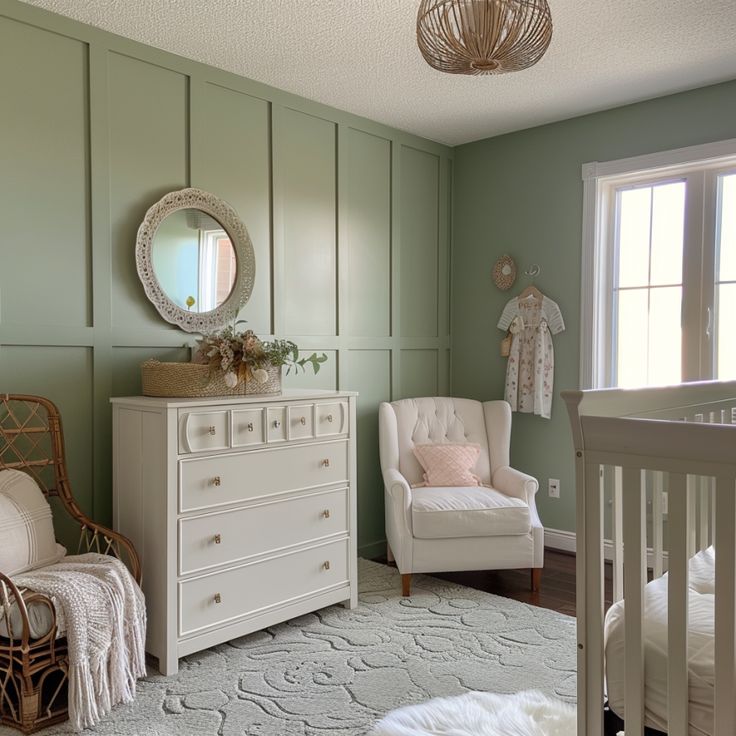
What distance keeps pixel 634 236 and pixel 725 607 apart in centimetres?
299

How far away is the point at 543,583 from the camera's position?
367 cm

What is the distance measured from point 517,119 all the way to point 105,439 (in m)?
2.85

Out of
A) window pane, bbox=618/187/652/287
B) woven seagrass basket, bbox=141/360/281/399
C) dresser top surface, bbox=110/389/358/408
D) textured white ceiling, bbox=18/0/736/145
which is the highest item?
textured white ceiling, bbox=18/0/736/145

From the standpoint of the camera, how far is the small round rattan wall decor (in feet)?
14.4

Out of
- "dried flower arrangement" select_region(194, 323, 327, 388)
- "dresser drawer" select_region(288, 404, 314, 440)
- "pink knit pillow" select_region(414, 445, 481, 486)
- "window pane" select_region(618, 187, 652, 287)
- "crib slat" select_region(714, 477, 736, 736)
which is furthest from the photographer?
"window pane" select_region(618, 187, 652, 287)

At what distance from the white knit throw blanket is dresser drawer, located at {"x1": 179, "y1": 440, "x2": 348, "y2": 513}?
37 centimetres

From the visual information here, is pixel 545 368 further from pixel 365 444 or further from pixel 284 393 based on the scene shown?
pixel 284 393

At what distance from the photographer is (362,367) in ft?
13.6

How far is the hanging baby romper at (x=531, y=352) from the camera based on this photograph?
13.8 feet

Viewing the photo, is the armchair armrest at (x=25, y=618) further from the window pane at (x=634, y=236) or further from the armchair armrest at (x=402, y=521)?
the window pane at (x=634, y=236)

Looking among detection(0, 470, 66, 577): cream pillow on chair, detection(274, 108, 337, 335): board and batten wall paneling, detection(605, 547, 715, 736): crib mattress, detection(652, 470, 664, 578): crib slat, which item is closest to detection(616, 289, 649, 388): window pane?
detection(274, 108, 337, 335): board and batten wall paneling

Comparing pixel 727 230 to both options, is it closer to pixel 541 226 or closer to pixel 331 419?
pixel 541 226

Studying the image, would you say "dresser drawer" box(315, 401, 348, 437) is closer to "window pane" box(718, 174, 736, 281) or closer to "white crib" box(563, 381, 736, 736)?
"white crib" box(563, 381, 736, 736)

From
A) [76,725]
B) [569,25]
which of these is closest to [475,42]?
[569,25]
